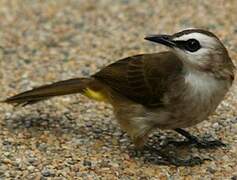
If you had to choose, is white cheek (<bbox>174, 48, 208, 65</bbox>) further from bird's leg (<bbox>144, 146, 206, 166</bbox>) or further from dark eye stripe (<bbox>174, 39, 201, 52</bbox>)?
bird's leg (<bbox>144, 146, 206, 166</bbox>)

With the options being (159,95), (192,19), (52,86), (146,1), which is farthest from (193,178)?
(146,1)

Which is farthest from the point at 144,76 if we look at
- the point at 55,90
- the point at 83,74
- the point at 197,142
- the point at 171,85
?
the point at 83,74

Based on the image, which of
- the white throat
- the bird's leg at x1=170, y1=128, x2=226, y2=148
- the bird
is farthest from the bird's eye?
the bird's leg at x1=170, y1=128, x2=226, y2=148

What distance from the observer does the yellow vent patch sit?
19.1ft

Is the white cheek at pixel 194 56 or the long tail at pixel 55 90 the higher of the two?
the white cheek at pixel 194 56

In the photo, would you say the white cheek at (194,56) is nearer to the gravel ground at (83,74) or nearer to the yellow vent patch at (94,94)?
the gravel ground at (83,74)

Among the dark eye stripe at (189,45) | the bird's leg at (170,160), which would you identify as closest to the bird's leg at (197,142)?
the bird's leg at (170,160)

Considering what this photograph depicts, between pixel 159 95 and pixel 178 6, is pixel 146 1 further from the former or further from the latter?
pixel 159 95

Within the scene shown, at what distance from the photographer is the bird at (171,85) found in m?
5.02

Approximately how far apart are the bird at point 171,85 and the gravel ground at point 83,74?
208 millimetres

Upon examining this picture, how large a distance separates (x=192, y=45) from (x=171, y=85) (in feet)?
1.21

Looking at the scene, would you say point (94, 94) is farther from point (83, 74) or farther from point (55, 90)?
point (83, 74)

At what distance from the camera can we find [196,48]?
4.97 metres

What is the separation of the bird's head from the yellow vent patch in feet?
3.08
